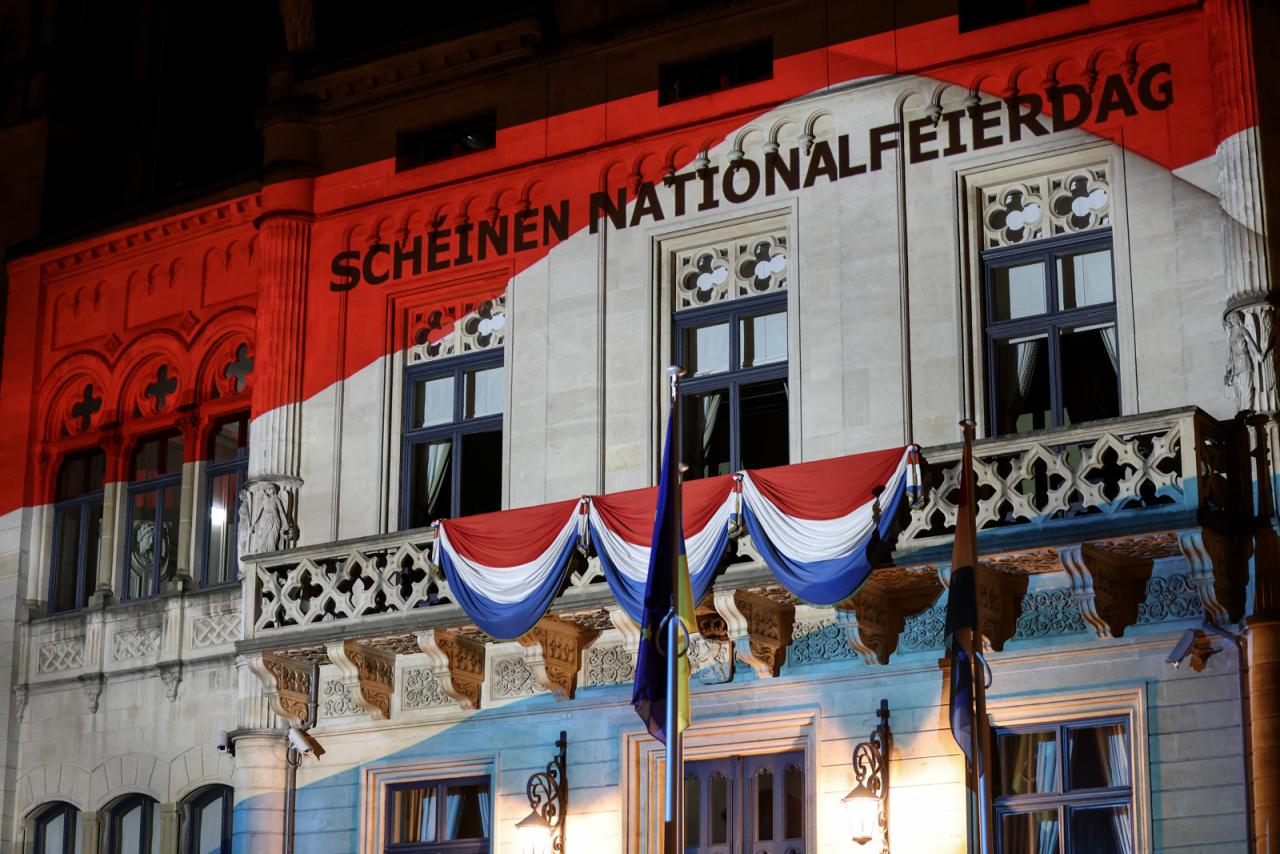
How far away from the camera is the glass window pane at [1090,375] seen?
24.4 metres

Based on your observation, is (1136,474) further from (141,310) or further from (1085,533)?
(141,310)

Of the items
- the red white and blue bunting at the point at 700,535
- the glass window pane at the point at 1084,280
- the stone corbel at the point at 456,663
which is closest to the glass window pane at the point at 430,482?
the stone corbel at the point at 456,663

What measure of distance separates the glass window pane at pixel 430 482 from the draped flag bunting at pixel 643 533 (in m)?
4.50

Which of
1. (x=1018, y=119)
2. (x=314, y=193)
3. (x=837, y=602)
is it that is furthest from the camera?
(x=314, y=193)

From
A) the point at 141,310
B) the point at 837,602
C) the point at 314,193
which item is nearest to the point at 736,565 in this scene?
the point at 837,602

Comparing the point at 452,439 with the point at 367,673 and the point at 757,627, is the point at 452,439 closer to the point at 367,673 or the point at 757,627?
the point at 367,673

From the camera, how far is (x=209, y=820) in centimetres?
2947

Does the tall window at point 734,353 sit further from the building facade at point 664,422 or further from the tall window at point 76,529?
the tall window at point 76,529

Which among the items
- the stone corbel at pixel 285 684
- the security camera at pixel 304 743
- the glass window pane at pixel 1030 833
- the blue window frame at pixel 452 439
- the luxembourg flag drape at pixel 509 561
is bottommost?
the glass window pane at pixel 1030 833

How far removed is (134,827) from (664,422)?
9.92m

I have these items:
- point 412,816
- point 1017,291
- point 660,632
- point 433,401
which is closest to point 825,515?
point 660,632

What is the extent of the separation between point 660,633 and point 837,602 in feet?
8.10

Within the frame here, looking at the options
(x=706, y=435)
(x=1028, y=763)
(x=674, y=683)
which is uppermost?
(x=706, y=435)

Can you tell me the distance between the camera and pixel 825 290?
26.1 m
